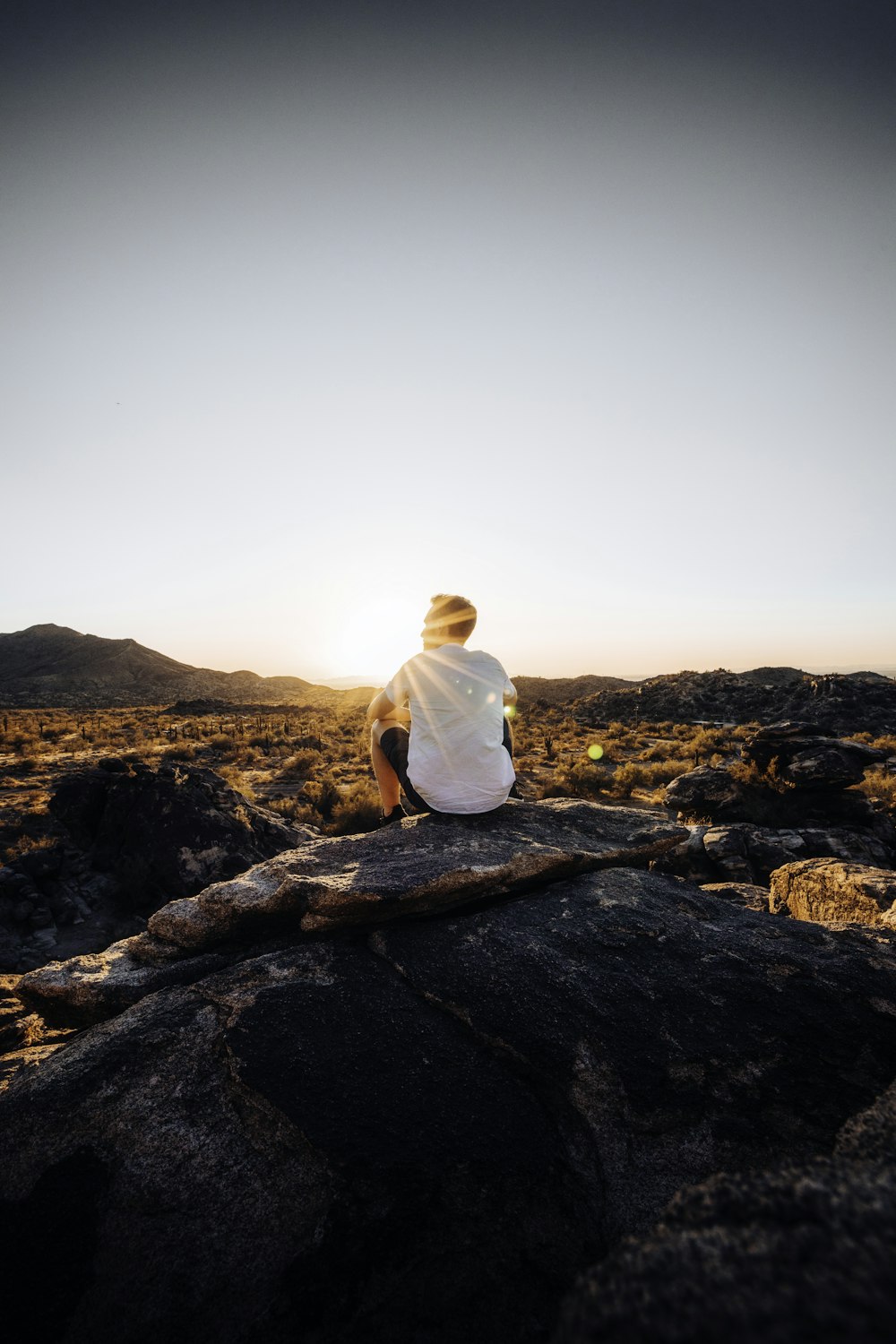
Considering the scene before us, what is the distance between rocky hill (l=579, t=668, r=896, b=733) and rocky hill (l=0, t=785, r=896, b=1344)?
24.6m

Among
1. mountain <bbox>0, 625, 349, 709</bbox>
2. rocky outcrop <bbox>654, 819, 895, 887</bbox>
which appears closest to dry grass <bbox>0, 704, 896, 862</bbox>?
rocky outcrop <bbox>654, 819, 895, 887</bbox>

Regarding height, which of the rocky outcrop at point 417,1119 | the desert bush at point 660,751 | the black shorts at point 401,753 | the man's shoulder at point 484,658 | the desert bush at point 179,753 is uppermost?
the man's shoulder at point 484,658

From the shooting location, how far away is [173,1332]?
175 cm

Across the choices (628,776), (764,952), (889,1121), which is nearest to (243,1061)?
(889,1121)

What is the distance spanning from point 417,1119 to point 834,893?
4.61 metres

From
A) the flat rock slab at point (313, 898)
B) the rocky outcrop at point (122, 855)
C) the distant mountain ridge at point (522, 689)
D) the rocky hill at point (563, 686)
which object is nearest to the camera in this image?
the flat rock slab at point (313, 898)

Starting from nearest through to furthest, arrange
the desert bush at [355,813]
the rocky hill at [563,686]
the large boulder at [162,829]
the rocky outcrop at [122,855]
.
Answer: the rocky outcrop at [122,855] < the large boulder at [162,829] < the desert bush at [355,813] < the rocky hill at [563,686]

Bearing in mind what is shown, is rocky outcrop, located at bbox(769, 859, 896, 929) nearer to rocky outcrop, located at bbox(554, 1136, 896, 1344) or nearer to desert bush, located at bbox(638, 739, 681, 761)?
rocky outcrop, located at bbox(554, 1136, 896, 1344)

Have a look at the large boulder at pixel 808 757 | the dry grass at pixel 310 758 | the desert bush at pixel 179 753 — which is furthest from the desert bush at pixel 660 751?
the desert bush at pixel 179 753

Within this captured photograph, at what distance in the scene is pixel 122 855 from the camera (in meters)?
7.60

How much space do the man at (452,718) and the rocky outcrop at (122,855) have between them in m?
4.52

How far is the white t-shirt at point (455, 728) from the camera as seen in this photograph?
14.0 ft

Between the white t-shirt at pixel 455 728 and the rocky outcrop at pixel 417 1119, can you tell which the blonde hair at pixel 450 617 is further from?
the rocky outcrop at pixel 417 1119

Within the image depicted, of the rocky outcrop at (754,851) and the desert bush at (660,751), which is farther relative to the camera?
the desert bush at (660,751)
